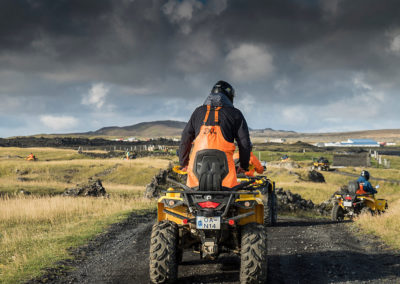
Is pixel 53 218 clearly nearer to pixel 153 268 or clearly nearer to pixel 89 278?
pixel 89 278

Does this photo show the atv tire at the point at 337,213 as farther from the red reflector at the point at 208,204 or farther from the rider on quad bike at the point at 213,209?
the red reflector at the point at 208,204

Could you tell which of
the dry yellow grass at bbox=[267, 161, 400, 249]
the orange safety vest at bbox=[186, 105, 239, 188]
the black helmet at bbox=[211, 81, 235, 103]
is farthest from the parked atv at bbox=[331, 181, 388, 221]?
the orange safety vest at bbox=[186, 105, 239, 188]

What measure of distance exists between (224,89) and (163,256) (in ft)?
10.1

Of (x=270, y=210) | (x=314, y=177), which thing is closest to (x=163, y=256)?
(x=270, y=210)

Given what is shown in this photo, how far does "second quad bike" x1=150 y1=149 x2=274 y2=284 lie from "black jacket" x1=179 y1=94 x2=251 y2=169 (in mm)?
456

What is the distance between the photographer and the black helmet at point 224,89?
703 centimetres

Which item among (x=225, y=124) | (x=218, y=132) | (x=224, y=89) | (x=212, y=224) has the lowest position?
(x=212, y=224)

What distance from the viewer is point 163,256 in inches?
240

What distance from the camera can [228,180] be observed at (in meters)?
6.10

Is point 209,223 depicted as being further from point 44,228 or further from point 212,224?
point 44,228

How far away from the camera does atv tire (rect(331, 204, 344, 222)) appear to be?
16.4m

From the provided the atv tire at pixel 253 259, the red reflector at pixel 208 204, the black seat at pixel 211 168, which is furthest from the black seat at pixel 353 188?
the red reflector at pixel 208 204

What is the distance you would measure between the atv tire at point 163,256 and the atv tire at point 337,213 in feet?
38.9

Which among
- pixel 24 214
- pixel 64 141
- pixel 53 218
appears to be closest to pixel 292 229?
pixel 53 218
